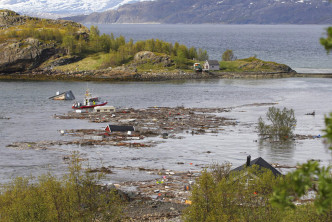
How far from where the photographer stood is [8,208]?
19344 mm

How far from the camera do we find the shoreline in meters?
108

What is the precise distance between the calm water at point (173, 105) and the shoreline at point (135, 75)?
6.61m

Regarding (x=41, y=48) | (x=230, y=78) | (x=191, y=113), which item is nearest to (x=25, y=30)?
(x=41, y=48)

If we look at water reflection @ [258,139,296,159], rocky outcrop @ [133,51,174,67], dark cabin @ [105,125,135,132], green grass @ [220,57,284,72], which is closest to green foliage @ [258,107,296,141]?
water reflection @ [258,139,296,159]

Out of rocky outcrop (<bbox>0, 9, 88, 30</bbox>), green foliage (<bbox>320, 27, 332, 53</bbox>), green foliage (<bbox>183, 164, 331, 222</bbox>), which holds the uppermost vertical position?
rocky outcrop (<bbox>0, 9, 88, 30</bbox>)

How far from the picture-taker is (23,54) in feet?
393

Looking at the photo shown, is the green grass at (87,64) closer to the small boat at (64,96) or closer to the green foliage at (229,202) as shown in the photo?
the small boat at (64,96)

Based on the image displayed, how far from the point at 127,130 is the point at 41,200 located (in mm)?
32061

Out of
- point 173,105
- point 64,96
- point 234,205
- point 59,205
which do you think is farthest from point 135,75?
point 59,205

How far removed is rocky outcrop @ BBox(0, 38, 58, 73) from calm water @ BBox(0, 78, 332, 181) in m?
20.9

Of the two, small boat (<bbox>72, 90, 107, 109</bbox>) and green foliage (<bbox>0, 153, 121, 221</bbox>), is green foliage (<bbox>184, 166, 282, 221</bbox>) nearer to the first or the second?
green foliage (<bbox>0, 153, 121, 221</bbox>)

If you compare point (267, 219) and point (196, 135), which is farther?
point (196, 135)

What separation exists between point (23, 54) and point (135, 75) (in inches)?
1313

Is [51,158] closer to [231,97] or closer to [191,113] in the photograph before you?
[191,113]
